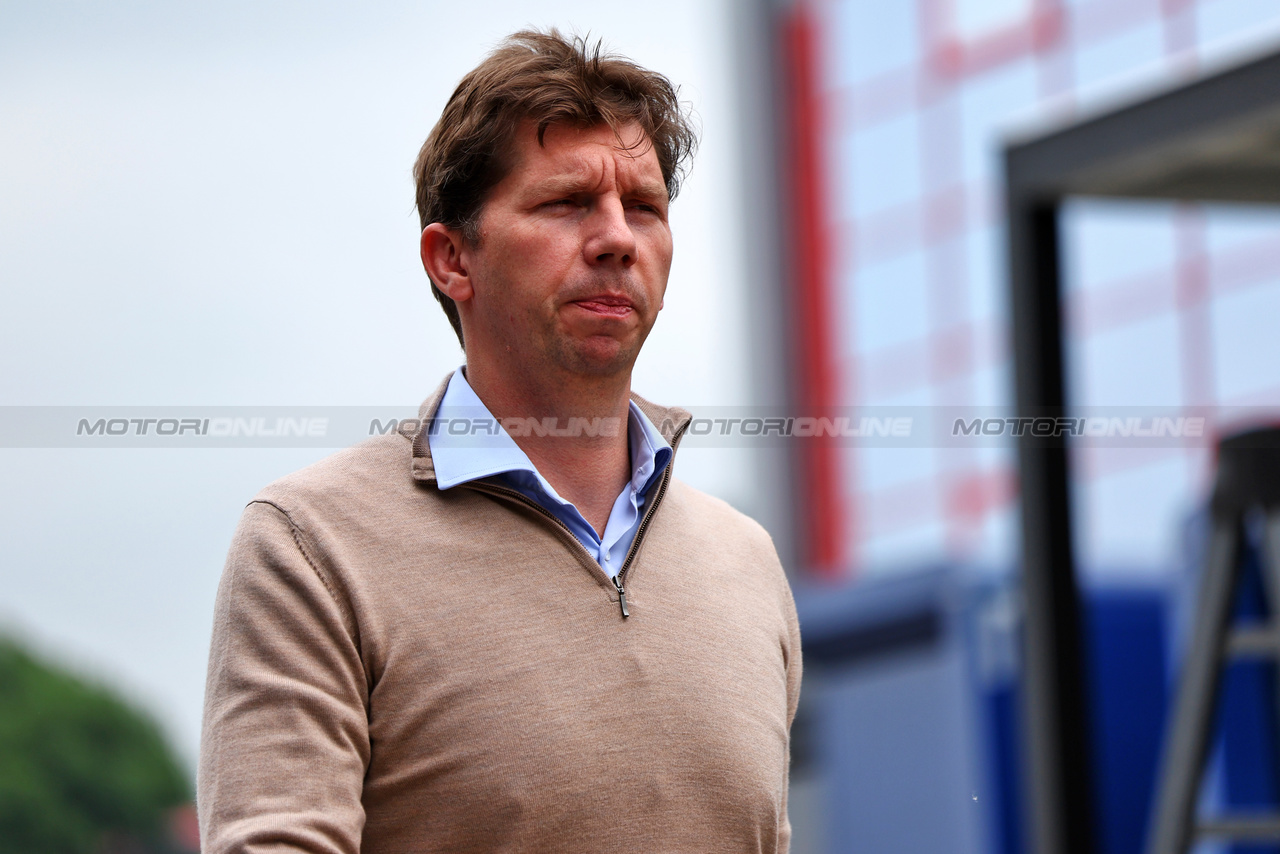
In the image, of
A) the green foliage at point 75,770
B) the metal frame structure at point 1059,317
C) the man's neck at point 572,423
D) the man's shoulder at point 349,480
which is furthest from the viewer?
the green foliage at point 75,770

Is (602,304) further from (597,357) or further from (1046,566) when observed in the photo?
(1046,566)

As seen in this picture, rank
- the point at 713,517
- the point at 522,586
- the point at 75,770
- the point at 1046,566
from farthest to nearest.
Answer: the point at 75,770 < the point at 1046,566 < the point at 713,517 < the point at 522,586

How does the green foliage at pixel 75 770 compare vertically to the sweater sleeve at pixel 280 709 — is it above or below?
below

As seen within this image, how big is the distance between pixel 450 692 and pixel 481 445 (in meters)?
0.28

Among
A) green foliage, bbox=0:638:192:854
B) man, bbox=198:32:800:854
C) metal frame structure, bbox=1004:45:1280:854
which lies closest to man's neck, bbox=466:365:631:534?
man, bbox=198:32:800:854

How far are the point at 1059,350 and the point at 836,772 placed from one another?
2.38m

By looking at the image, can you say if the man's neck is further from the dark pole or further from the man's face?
the dark pole

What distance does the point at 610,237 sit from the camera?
1.46 meters

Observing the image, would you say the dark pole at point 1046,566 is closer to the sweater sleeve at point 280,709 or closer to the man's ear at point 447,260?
the man's ear at point 447,260

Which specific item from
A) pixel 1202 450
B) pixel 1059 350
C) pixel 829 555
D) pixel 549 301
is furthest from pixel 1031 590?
pixel 829 555

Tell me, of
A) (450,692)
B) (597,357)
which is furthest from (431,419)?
(450,692)

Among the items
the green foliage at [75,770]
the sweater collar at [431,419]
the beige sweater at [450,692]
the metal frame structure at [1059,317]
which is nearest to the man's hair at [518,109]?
the sweater collar at [431,419]

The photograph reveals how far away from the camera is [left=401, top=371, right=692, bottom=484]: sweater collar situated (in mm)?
1482

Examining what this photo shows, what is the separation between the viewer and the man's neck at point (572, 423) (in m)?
1.53
